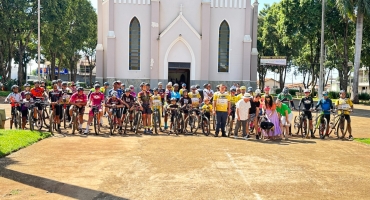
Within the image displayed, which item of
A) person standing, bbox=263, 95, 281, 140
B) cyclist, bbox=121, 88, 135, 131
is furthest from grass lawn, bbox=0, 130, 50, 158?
person standing, bbox=263, 95, 281, 140

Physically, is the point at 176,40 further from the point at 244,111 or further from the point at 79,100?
the point at 244,111

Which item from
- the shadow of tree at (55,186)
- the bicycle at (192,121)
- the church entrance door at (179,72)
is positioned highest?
the church entrance door at (179,72)

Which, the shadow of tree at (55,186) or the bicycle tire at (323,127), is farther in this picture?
the bicycle tire at (323,127)

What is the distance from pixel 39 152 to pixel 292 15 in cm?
3142

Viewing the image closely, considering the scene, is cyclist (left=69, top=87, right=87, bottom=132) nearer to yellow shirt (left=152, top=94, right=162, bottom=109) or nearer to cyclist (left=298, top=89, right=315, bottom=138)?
yellow shirt (left=152, top=94, right=162, bottom=109)

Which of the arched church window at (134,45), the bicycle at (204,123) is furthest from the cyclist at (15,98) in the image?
the arched church window at (134,45)

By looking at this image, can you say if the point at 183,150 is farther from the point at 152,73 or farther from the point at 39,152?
the point at 152,73

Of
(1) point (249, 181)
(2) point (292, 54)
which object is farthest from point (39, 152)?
(2) point (292, 54)

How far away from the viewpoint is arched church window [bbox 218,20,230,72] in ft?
103

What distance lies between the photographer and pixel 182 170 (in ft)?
26.5

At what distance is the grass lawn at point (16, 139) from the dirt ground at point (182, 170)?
0.98ft

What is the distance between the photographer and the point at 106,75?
101ft

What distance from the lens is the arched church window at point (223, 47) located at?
1239 inches

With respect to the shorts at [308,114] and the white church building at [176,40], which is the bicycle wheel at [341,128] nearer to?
the shorts at [308,114]
